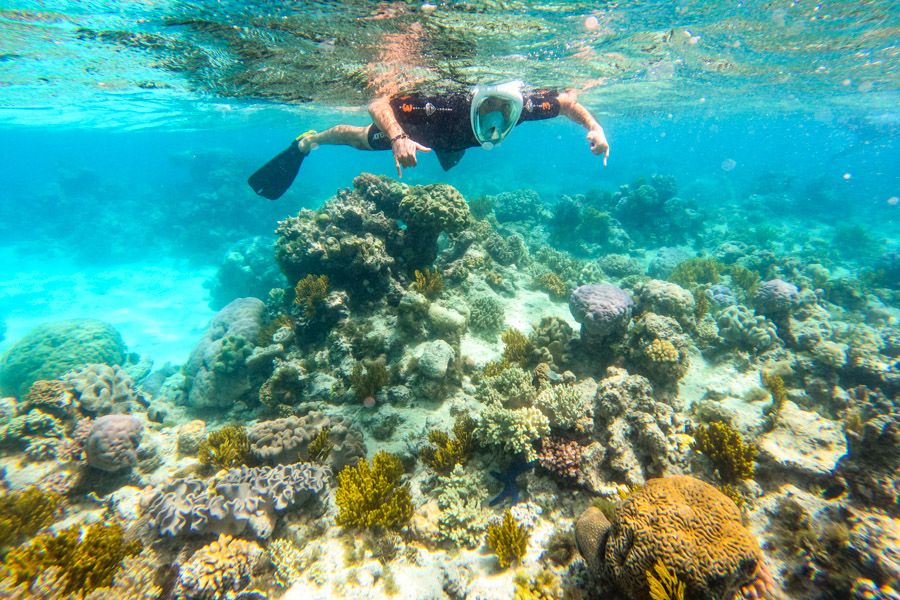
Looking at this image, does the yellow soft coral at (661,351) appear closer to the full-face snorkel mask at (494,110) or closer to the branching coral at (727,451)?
the branching coral at (727,451)

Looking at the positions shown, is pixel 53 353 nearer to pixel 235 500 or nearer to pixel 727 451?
pixel 235 500

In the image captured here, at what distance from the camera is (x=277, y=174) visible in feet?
28.8

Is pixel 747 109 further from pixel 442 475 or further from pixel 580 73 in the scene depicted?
pixel 442 475

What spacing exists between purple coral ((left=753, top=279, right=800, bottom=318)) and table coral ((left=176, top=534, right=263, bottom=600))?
1196cm

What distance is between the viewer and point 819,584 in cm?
331

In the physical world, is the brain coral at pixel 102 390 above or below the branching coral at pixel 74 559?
below

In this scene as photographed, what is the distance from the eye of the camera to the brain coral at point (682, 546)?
2.95 m

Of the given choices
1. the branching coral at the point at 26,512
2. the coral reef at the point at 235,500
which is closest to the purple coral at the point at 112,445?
the branching coral at the point at 26,512

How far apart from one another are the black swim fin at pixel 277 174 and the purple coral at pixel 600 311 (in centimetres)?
755

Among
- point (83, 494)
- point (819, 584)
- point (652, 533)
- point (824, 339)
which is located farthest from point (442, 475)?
point (824, 339)

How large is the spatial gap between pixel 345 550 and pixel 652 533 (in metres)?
3.37

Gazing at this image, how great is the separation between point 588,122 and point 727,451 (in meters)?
5.98

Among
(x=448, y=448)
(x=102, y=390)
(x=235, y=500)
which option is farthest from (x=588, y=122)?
(x=102, y=390)

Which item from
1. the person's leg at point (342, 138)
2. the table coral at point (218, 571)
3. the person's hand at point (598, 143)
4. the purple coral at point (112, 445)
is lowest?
the purple coral at point (112, 445)
